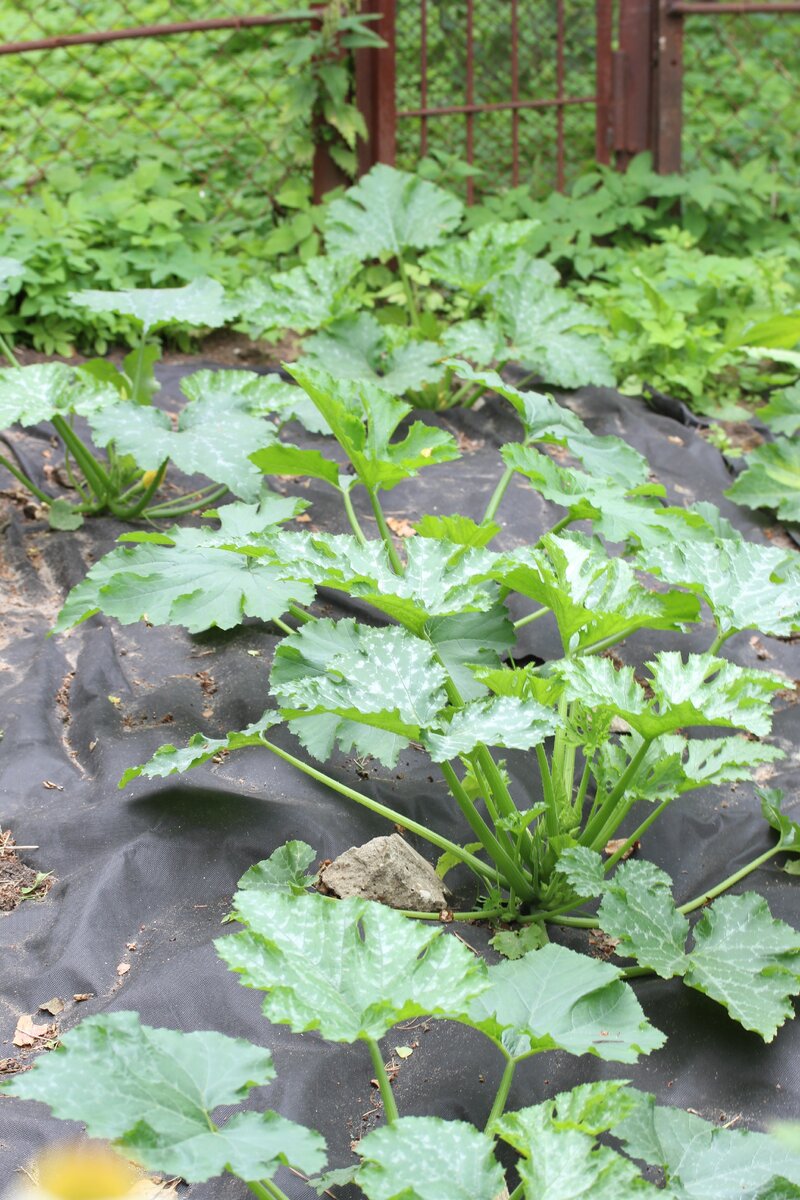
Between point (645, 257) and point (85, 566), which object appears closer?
point (85, 566)

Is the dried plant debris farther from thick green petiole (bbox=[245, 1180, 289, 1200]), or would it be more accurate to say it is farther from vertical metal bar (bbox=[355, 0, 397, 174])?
vertical metal bar (bbox=[355, 0, 397, 174])

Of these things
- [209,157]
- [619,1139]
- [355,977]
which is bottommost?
[619,1139]

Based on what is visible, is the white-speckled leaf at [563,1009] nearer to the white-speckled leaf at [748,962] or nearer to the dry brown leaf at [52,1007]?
the white-speckled leaf at [748,962]

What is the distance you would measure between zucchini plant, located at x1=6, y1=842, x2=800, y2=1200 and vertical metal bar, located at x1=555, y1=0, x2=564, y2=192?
198 inches

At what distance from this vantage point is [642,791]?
2252 mm

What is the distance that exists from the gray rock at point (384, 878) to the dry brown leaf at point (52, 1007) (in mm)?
553

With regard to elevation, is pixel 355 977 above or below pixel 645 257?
below

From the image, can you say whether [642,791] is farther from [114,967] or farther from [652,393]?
[652,393]

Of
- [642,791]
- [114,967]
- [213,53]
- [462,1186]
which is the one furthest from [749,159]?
[462,1186]

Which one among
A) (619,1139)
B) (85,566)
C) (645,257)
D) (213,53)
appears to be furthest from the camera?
(213,53)

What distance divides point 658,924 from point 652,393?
3128mm

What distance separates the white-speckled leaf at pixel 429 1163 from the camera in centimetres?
150

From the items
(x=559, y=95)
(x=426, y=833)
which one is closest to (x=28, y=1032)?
(x=426, y=833)

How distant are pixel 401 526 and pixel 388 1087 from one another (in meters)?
2.30
